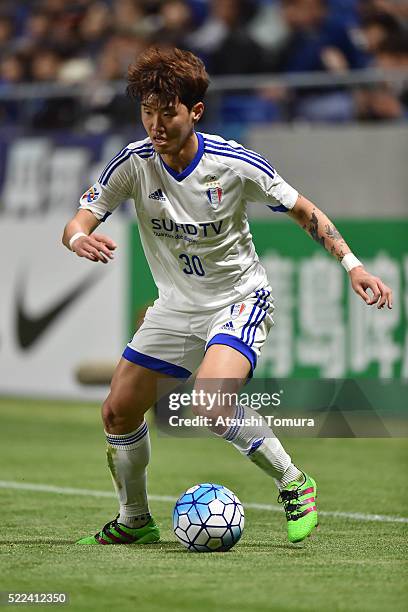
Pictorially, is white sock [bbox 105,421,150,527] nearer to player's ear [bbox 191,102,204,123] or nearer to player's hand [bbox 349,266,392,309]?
player's hand [bbox 349,266,392,309]

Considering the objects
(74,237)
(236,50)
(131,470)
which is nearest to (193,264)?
(74,237)

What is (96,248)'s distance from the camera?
18.6 feet

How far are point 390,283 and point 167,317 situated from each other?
250 inches

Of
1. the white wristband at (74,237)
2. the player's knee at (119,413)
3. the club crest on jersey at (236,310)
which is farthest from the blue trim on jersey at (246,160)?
the player's knee at (119,413)

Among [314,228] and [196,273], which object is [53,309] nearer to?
[196,273]

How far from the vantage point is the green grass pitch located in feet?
16.0

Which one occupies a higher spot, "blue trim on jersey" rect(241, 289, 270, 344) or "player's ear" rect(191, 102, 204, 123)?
"player's ear" rect(191, 102, 204, 123)

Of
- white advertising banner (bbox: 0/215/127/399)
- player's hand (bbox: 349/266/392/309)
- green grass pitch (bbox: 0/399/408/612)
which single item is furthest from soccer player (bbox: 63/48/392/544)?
white advertising banner (bbox: 0/215/127/399)

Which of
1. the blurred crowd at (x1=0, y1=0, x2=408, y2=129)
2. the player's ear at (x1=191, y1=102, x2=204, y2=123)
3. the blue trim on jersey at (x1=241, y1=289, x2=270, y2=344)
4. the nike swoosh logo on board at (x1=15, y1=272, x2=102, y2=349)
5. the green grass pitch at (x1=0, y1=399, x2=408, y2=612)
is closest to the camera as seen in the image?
the green grass pitch at (x1=0, y1=399, x2=408, y2=612)

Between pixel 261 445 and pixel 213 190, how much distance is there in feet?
4.00

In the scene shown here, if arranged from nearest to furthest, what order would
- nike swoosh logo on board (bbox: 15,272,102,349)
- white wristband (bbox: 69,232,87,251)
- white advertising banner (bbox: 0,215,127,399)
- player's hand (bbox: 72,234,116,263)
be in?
player's hand (bbox: 72,234,116,263) < white wristband (bbox: 69,232,87,251) < white advertising banner (bbox: 0,215,127,399) < nike swoosh logo on board (bbox: 15,272,102,349)

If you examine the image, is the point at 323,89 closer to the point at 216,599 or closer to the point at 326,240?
the point at 326,240

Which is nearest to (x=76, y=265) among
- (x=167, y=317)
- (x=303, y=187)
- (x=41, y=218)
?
(x=41, y=218)

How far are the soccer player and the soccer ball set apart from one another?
0.98 ft
